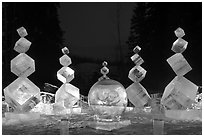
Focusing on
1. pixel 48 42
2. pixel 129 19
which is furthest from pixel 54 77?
pixel 129 19

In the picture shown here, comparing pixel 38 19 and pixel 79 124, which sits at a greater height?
pixel 38 19

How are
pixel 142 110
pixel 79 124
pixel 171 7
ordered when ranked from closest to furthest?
1. pixel 79 124
2. pixel 142 110
3. pixel 171 7

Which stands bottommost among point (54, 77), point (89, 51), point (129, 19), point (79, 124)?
point (79, 124)

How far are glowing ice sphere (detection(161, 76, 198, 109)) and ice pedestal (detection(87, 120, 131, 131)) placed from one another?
0.14m

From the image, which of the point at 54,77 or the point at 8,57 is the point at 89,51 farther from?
the point at 8,57

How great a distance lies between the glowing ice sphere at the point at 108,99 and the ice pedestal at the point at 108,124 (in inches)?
1.0

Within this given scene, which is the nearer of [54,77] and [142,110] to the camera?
[142,110]

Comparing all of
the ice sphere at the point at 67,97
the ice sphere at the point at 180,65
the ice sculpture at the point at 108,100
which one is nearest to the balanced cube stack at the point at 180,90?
the ice sphere at the point at 180,65

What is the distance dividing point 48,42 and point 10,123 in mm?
776

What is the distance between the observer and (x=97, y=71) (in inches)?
58.4

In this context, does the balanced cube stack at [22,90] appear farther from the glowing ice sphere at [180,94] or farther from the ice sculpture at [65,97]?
the glowing ice sphere at [180,94]

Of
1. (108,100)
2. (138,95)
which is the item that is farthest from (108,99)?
(138,95)

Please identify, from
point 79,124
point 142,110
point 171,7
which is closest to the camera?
point 79,124

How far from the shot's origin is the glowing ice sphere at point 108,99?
77cm
